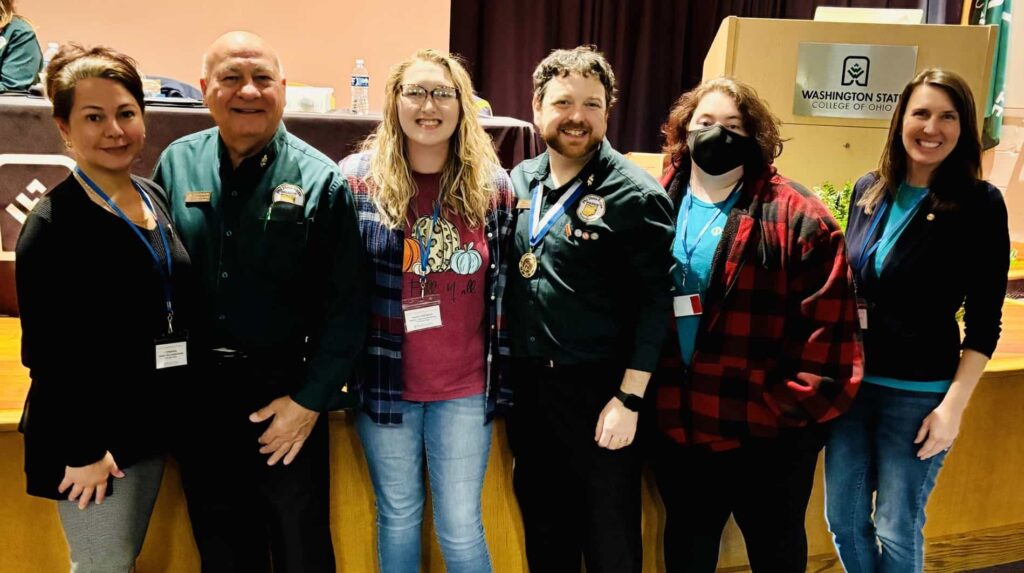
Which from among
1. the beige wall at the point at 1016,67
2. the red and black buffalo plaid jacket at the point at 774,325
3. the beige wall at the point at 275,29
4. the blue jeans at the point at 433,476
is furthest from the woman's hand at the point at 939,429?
the beige wall at the point at 1016,67

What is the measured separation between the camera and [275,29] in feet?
13.7

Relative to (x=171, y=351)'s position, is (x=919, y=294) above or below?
above

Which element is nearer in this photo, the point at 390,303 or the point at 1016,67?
the point at 390,303

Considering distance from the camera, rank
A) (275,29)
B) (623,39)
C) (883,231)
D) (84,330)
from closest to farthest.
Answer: (84,330) → (883,231) → (275,29) → (623,39)

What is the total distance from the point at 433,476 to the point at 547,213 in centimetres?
68

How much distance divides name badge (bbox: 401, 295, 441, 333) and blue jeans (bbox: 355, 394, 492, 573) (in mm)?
195

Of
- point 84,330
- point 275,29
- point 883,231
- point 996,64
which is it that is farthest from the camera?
point 275,29

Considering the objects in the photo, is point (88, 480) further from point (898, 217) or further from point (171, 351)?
point (898, 217)

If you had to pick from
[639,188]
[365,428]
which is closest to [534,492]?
[365,428]

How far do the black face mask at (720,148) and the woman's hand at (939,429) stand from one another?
72 cm

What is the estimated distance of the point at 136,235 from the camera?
49.2 inches

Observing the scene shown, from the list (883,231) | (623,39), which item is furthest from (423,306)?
(623,39)

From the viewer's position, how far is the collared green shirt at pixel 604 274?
146cm

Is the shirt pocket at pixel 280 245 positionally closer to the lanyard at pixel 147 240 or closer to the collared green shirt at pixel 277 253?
the collared green shirt at pixel 277 253
